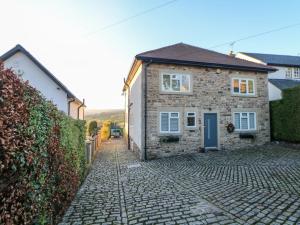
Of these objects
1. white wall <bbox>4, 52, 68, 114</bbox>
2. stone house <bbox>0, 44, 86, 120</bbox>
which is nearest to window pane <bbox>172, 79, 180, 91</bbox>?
stone house <bbox>0, 44, 86, 120</bbox>

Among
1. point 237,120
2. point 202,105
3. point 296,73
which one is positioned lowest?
point 237,120

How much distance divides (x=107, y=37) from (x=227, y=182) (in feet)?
29.8

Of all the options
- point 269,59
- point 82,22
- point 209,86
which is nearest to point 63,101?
point 82,22

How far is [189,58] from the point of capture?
45.6ft

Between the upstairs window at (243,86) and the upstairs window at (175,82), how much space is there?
371 cm

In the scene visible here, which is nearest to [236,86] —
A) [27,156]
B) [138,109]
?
[138,109]

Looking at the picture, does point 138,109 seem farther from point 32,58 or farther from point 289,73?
point 289,73

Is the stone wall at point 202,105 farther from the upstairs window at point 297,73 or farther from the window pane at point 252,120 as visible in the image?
the upstairs window at point 297,73

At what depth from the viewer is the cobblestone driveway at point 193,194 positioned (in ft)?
15.1

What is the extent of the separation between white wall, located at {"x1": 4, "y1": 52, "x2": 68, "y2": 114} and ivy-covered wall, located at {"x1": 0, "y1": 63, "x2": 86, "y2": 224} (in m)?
12.2

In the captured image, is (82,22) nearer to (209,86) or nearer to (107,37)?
(107,37)

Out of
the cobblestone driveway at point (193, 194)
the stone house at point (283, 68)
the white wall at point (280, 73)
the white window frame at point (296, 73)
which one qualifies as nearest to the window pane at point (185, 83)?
the cobblestone driveway at point (193, 194)

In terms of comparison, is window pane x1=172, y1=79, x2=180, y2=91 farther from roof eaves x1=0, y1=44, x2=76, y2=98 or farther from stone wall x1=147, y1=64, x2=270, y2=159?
roof eaves x1=0, y1=44, x2=76, y2=98

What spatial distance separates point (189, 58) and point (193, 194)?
9.99 m
